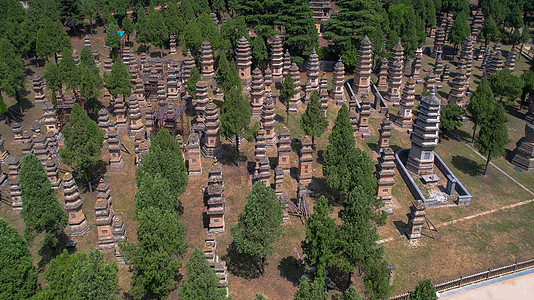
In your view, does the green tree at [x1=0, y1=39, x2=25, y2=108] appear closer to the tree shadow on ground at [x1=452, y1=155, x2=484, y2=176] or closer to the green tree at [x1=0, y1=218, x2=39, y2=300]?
the green tree at [x1=0, y1=218, x2=39, y2=300]

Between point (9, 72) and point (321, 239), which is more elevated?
point (9, 72)

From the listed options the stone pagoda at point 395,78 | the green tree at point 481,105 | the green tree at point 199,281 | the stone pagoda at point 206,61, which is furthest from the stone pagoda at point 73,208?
the green tree at point 481,105

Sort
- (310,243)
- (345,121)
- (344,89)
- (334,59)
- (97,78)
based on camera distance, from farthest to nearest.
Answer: (334,59)
(344,89)
(97,78)
(345,121)
(310,243)

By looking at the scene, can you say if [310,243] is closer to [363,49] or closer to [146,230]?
[146,230]

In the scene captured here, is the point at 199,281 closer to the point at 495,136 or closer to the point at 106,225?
the point at 106,225

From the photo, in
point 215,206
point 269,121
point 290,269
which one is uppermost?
point 269,121

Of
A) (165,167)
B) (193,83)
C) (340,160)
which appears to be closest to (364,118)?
(340,160)

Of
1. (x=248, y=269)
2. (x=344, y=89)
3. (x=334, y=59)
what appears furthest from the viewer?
(x=334, y=59)

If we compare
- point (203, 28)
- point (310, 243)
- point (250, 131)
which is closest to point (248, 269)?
point (310, 243)
